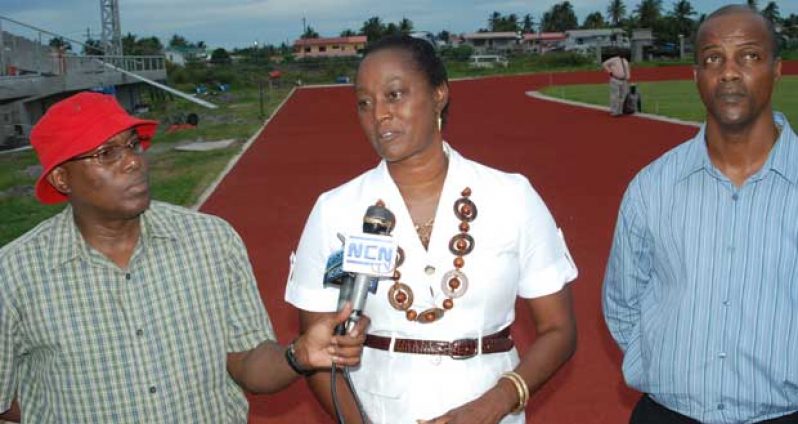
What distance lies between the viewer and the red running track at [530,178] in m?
5.39

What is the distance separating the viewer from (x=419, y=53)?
8.35ft

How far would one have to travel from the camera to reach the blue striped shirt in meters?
2.48

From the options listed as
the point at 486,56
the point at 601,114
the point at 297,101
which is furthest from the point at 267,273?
the point at 486,56

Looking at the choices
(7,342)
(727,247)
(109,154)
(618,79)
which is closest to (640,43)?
(618,79)

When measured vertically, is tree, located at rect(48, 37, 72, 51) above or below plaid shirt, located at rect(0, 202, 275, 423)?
above

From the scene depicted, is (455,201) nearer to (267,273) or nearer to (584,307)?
(584,307)

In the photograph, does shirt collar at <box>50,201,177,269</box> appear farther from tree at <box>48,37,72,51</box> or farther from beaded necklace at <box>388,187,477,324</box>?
tree at <box>48,37,72,51</box>

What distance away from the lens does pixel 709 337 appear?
255cm

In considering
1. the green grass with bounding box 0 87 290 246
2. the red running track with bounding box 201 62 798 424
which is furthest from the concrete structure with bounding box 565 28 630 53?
the green grass with bounding box 0 87 290 246

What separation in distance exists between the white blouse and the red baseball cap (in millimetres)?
590

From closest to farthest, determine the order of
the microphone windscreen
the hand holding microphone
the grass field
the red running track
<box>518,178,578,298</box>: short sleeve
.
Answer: the hand holding microphone → the microphone windscreen → <box>518,178,578,298</box>: short sleeve → the red running track → the grass field

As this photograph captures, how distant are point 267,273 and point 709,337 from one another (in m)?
6.11

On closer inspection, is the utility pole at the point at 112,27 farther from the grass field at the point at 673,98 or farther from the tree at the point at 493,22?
the tree at the point at 493,22

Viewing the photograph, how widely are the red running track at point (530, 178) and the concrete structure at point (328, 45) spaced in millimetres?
71044
